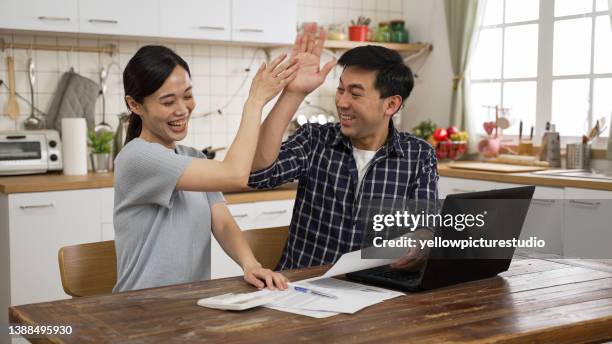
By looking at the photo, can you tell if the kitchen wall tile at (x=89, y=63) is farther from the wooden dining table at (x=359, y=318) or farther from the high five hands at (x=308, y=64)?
the wooden dining table at (x=359, y=318)

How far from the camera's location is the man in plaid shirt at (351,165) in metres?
2.35

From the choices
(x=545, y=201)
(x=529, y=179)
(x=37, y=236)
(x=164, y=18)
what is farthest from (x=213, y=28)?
(x=545, y=201)

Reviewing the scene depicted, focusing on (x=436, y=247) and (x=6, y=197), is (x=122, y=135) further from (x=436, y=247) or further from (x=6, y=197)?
(x=436, y=247)

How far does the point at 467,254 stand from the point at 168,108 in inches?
33.2

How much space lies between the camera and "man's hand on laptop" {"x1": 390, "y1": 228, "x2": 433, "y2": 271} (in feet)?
5.89

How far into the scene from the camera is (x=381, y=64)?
2.45 m

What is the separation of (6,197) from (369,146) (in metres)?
1.81

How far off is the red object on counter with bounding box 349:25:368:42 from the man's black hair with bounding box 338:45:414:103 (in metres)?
2.35

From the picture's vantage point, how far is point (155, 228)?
1.91 m

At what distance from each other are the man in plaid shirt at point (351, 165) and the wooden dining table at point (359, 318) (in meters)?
0.58

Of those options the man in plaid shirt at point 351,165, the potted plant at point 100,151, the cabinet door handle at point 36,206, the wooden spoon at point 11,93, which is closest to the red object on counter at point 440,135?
the potted plant at point 100,151

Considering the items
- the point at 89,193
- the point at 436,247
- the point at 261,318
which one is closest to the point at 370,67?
the point at 436,247

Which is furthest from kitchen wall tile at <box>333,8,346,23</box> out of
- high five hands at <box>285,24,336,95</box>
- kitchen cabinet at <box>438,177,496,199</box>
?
high five hands at <box>285,24,336,95</box>

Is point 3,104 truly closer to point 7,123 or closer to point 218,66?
point 7,123
